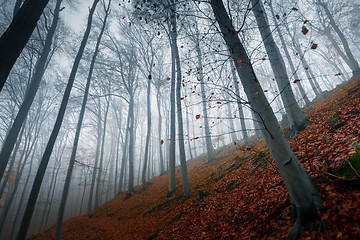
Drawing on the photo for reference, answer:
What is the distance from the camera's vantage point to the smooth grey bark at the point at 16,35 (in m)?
2.51

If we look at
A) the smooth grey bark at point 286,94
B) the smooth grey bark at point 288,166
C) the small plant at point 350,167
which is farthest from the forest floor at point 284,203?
the smooth grey bark at point 286,94

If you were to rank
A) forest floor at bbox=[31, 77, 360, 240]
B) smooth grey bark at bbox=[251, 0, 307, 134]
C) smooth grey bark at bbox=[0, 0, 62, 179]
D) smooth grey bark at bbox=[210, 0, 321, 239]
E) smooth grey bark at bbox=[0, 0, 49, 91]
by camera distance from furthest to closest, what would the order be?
smooth grey bark at bbox=[0, 0, 62, 179]
smooth grey bark at bbox=[251, 0, 307, 134]
smooth grey bark at bbox=[0, 0, 49, 91]
smooth grey bark at bbox=[210, 0, 321, 239]
forest floor at bbox=[31, 77, 360, 240]

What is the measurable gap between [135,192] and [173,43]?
12.2 meters

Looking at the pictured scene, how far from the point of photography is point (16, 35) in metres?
2.68

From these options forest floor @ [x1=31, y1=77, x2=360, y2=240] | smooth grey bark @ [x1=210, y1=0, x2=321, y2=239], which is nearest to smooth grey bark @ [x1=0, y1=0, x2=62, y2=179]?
forest floor @ [x1=31, y1=77, x2=360, y2=240]

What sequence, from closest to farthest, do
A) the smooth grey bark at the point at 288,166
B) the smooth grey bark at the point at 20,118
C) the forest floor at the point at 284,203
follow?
the forest floor at the point at 284,203 → the smooth grey bark at the point at 288,166 → the smooth grey bark at the point at 20,118

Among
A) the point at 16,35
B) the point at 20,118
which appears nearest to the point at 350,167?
the point at 16,35

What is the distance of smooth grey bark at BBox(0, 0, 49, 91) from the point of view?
8.25 feet

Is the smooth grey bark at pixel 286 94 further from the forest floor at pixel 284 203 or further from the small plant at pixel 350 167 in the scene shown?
the small plant at pixel 350 167

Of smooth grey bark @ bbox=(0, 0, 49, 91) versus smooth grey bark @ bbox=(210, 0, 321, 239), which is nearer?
smooth grey bark @ bbox=(210, 0, 321, 239)

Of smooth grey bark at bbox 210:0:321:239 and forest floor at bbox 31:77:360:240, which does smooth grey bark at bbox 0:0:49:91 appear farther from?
forest floor at bbox 31:77:360:240

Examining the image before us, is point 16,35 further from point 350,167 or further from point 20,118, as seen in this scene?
point 20,118

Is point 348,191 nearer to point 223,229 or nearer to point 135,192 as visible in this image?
point 223,229

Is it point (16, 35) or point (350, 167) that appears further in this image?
point (16, 35)
